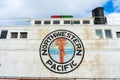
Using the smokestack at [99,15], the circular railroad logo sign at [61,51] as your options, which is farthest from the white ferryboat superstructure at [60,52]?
the smokestack at [99,15]

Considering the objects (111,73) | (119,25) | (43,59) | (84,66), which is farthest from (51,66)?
(119,25)

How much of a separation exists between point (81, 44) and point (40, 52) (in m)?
3.88

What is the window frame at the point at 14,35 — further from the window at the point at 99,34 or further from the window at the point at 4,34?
the window at the point at 99,34

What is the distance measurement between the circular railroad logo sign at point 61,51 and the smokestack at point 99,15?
4.80m

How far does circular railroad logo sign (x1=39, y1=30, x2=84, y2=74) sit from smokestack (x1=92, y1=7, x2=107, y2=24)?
4802mm

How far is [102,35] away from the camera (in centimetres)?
1736

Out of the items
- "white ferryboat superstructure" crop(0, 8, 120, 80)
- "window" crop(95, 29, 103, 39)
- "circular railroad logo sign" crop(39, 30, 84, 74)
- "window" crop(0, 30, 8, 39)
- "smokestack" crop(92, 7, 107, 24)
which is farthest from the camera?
"smokestack" crop(92, 7, 107, 24)

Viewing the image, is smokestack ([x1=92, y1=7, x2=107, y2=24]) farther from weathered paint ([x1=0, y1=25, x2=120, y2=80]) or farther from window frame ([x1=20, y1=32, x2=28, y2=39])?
window frame ([x1=20, y1=32, x2=28, y2=39])

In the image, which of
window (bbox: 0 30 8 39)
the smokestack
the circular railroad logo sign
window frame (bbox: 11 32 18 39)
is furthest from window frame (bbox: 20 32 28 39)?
the smokestack

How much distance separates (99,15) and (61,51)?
746 cm

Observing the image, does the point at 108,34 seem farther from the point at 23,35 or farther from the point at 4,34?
the point at 4,34

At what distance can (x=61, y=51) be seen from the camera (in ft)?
53.9

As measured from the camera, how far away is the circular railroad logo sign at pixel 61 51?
52.7ft

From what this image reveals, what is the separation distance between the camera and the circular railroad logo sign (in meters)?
16.1
